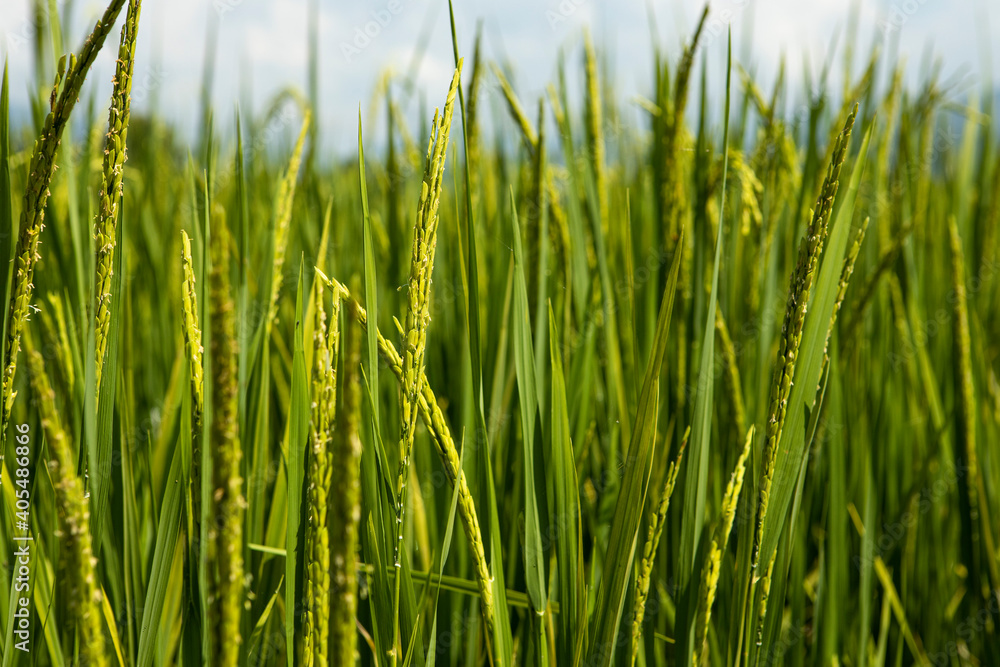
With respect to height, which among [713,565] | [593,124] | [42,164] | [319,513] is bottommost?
[713,565]

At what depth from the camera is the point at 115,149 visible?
1.55 ft

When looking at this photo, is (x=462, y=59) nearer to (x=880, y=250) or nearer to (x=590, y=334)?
(x=590, y=334)

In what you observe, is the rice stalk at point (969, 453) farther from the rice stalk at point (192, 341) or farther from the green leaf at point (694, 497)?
the rice stalk at point (192, 341)

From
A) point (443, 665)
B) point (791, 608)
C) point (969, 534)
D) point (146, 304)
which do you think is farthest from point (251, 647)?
point (146, 304)

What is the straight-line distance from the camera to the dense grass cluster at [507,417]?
0.48 metres

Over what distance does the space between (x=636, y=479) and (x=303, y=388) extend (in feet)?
1.04

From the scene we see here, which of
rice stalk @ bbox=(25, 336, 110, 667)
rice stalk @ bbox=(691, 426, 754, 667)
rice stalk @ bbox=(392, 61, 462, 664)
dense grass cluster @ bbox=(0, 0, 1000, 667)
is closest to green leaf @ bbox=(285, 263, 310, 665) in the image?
dense grass cluster @ bbox=(0, 0, 1000, 667)

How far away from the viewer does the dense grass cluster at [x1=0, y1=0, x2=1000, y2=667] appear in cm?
48

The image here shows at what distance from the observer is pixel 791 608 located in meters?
0.99

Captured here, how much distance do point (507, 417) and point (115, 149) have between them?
677 mm

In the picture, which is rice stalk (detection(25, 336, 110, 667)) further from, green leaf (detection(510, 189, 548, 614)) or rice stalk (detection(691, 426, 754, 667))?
rice stalk (detection(691, 426, 754, 667))

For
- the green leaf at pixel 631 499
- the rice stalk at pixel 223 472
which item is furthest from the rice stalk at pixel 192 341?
the green leaf at pixel 631 499

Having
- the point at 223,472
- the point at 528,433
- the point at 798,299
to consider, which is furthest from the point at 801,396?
the point at 223,472

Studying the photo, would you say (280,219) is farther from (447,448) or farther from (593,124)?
(593,124)
